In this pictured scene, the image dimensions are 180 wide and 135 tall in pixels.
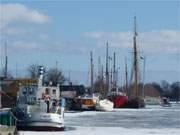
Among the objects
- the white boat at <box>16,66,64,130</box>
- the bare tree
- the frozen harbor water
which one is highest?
the bare tree

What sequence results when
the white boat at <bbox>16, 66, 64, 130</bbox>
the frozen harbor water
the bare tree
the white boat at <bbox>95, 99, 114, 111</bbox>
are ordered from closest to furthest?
the frozen harbor water, the white boat at <bbox>16, 66, 64, 130</bbox>, the white boat at <bbox>95, 99, 114, 111</bbox>, the bare tree

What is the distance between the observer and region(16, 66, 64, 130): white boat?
109ft

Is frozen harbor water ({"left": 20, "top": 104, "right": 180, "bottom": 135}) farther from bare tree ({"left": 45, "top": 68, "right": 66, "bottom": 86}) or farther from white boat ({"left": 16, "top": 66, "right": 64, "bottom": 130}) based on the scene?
bare tree ({"left": 45, "top": 68, "right": 66, "bottom": 86})

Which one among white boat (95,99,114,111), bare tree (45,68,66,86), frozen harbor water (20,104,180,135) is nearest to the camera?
frozen harbor water (20,104,180,135)

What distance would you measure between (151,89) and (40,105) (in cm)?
14014

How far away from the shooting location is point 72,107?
69.8 m

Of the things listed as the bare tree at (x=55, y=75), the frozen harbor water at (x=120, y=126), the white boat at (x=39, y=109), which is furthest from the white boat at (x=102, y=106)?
the bare tree at (x=55, y=75)

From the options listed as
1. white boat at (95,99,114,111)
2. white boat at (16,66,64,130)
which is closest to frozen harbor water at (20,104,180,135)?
white boat at (16,66,64,130)

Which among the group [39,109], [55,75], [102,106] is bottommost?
[39,109]

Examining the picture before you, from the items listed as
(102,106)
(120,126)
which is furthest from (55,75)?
(120,126)

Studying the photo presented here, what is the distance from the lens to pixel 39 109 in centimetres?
3444

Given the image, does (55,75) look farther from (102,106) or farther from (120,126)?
(120,126)

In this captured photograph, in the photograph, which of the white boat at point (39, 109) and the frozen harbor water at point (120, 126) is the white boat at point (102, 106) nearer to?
the frozen harbor water at point (120, 126)

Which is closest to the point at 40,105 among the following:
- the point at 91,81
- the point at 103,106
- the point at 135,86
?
the point at 103,106
